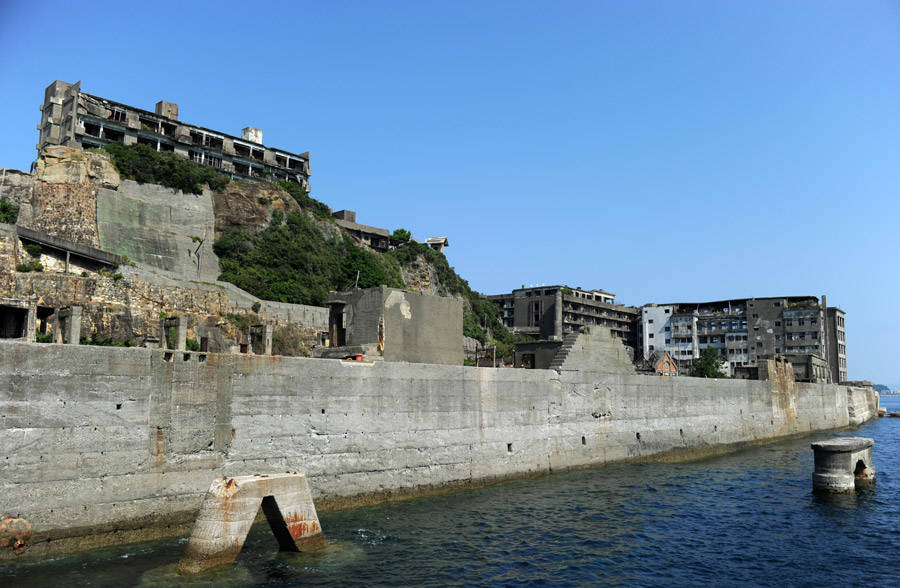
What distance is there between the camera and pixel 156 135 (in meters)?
77.8

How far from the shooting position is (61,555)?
14359 millimetres

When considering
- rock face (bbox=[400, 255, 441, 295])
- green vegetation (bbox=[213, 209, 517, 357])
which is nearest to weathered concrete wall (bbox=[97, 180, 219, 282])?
green vegetation (bbox=[213, 209, 517, 357])

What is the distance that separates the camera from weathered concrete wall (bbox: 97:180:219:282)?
58.8 metres

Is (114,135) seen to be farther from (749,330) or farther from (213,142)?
(749,330)

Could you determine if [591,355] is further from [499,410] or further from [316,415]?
[316,415]

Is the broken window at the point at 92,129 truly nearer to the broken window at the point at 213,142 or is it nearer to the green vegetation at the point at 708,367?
the broken window at the point at 213,142

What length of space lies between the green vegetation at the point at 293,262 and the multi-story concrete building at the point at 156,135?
16435mm

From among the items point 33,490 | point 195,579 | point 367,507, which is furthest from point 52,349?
point 367,507

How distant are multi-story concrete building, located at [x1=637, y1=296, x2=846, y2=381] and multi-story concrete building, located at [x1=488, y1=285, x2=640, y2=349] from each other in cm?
568

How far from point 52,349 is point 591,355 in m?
24.1

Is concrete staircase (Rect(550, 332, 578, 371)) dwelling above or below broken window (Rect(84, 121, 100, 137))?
below

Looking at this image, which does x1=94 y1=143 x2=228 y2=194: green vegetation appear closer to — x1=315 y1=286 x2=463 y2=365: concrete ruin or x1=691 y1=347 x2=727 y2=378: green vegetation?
x1=315 y1=286 x2=463 y2=365: concrete ruin

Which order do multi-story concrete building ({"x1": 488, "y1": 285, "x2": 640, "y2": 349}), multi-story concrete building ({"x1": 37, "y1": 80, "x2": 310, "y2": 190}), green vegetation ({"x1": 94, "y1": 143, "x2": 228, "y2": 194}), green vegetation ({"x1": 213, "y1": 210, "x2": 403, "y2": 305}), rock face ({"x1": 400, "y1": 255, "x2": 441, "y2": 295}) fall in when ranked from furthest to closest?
multi-story concrete building ({"x1": 488, "y1": 285, "x2": 640, "y2": 349}) < rock face ({"x1": 400, "y1": 255, "x2": 441, "y2": 295}) < multi-story concrete building ({"x1": 37, "y1": 80, "x2": 310, "y2": 190}) < green vegetation ({"x1": 94, "y1": 143, "x2": 228, "y2": 194}) < green vegetation ({"x1": 213, "y1": 210, "x2": 403, "y2": 305})

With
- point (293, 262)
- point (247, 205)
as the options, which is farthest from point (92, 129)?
point (293, 262)
